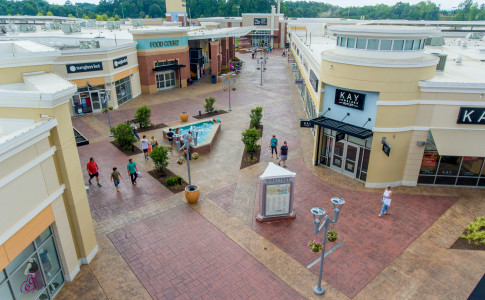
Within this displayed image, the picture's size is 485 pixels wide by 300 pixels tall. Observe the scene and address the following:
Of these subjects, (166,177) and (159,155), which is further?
(166,177)

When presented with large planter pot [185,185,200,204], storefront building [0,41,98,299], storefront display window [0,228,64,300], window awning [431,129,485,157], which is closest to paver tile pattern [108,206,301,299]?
large planter pot [185,185,200,204]

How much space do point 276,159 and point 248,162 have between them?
5.72ft

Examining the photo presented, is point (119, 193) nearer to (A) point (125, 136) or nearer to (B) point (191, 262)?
(A) point (125, 136)

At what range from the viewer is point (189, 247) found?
11961mm

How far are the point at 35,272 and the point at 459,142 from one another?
679 inches

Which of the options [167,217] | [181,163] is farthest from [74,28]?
[167,217]

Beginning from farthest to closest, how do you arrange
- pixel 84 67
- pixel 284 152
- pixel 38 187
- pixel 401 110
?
1. pixel 84 67
2. pixel 284 152
3. pixel 401 110
4. pixel 38 187

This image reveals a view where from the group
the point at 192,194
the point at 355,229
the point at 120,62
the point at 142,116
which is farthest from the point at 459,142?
the point at 120,62

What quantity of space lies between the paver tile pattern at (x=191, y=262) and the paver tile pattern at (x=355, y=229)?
166 centimetres

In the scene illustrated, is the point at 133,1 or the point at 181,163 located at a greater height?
the point at 133,1

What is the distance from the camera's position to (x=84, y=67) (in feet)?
89.1

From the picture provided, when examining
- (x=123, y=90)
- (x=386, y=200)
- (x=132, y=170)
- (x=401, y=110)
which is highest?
(x=401, y=110)

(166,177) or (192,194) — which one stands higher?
(192,194)

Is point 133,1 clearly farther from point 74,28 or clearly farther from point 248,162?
point 248,162
